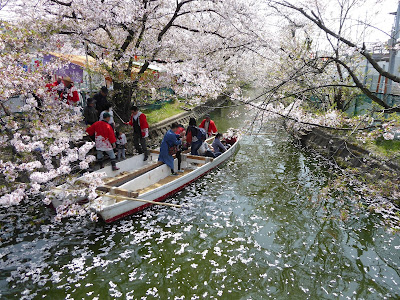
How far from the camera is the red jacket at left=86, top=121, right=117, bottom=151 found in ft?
27.6

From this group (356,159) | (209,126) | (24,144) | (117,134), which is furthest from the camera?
(209,126)

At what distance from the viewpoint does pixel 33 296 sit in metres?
4.80

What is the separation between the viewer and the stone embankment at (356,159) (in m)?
5.54

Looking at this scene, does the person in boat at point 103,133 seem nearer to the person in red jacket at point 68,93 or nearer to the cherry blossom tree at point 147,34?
the person in red jacket at point 68,93

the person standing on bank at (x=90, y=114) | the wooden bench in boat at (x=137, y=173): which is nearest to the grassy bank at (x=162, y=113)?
the person standing on bank at (x=90, y=114)

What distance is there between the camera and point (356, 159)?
10.4 metres

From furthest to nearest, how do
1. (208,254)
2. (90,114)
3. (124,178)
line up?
(90,114)
(124,178)
(208,254)

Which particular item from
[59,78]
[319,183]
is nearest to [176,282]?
[319,183]

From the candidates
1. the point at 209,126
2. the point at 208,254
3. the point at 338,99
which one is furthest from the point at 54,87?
the point at 338,99

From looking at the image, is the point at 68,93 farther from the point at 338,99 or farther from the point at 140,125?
the point at 338,99

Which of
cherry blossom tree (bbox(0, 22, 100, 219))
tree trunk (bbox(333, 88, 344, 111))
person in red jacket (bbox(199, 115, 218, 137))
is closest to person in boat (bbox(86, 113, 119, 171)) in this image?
cherry blossom tree (bbox(0, 22, 100, 219))

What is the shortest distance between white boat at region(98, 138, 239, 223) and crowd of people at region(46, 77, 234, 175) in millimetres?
418

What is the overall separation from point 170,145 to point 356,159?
23.8 ft

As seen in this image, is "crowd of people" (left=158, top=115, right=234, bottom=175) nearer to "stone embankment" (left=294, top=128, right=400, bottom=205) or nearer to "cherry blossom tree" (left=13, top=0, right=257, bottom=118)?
"cherry blossom tree" (left=13, top=0, right=257, bottom=118)
